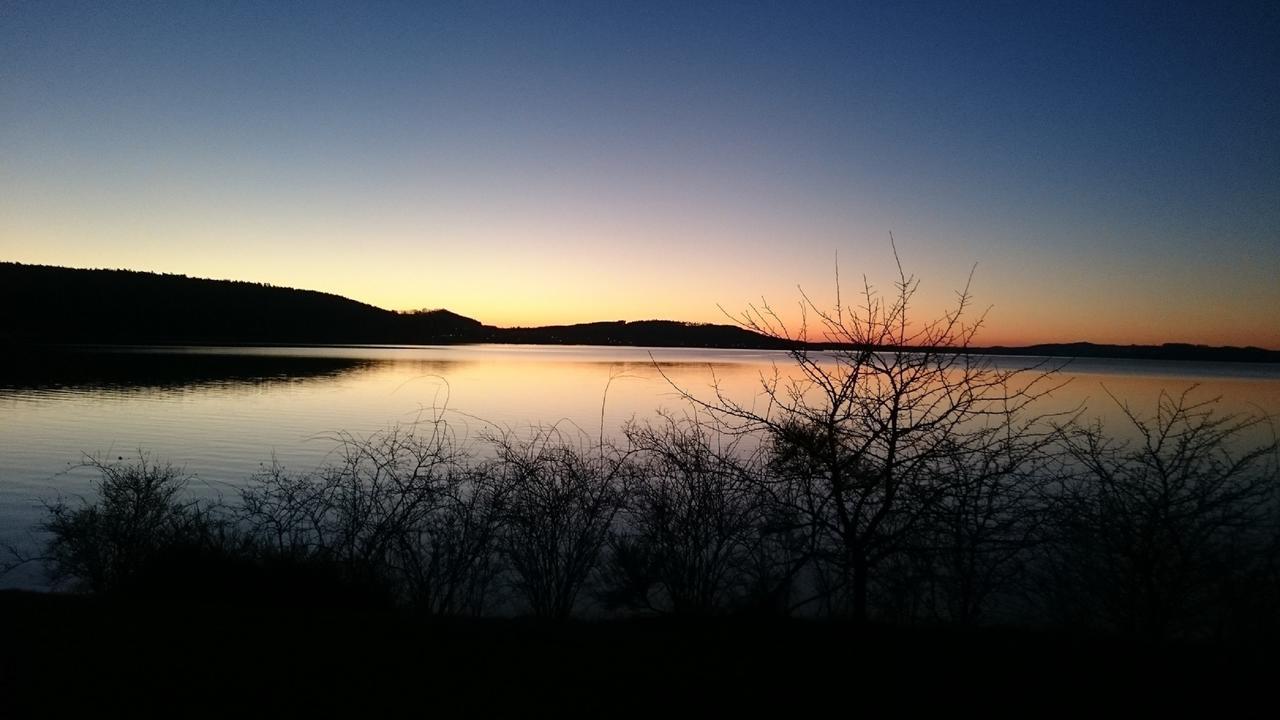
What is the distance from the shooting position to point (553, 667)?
5895 mm

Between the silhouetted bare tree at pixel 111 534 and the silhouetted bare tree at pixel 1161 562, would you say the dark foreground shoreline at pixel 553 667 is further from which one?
the silhouetted bare tree at pixel 111 534

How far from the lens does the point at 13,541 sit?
51.4 ft

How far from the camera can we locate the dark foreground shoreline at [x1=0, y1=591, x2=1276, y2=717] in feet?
17.5

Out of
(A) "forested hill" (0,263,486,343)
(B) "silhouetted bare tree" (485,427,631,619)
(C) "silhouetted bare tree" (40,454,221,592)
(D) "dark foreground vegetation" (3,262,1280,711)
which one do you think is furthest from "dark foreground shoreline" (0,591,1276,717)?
(A) "forested hill" (0,263,486,343)

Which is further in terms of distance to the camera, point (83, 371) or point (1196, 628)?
point (83, 371)

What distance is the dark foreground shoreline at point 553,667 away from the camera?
5.35 meters

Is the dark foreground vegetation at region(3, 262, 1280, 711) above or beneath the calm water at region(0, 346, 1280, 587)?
above

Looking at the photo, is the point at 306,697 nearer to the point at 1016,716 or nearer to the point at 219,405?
the point at 1016,716

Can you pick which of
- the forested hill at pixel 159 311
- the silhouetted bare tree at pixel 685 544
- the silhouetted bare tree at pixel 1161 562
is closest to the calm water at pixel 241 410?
the silhouetted bare tree at pixel 685 544

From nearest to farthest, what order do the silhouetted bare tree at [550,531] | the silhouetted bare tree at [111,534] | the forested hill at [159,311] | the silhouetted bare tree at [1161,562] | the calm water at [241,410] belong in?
the silhouetted bare tree at [1161,562] < the silhouetted bare tree at [111,534] < the silhouetted bare tree at [550,531] < the calm water at [241,410] < the forested hill at [159,311]

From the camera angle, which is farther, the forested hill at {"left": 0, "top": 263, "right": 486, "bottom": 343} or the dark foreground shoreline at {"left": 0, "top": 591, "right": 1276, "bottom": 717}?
the forested hill at {"left": 0, "top": 263, "right": 486, "bottom": 343}

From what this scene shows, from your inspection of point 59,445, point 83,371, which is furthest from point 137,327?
point 59,445

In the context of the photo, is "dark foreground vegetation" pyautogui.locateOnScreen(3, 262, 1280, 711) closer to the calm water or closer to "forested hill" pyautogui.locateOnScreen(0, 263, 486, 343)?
the calm water

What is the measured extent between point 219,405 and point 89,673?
4024 cm
